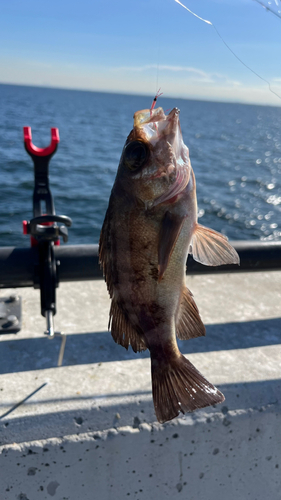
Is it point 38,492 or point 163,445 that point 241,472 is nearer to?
point 163,445

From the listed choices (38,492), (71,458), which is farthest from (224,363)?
(38,492)

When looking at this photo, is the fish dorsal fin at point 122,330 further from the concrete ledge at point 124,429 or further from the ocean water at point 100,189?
the ocean water at point 100,189

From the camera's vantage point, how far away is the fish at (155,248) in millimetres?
1543

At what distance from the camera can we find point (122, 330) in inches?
63.8

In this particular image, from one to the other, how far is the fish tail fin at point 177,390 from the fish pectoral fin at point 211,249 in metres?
0.42

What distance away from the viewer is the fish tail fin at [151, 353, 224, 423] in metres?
1.53

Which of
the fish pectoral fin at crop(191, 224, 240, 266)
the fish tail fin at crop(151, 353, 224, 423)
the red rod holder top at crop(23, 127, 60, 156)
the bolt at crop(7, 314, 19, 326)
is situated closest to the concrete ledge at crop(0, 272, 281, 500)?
the bolt at crop(7, 314, 19, 326)

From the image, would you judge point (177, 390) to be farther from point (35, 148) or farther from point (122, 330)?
point (35, 148)

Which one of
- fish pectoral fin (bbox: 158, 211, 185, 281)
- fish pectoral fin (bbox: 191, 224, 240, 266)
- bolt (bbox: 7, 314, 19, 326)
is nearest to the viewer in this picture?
fish pectoral fin (bbox: 158, 211, 185, 281)

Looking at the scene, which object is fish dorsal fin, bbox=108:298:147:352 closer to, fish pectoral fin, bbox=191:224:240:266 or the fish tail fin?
the fish tail fin

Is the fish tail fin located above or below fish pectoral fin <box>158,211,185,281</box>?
below

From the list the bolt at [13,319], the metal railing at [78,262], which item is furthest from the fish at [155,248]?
the bolt at [13,319]

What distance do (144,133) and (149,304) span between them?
2.14 ft

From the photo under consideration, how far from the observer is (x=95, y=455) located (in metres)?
2.34
